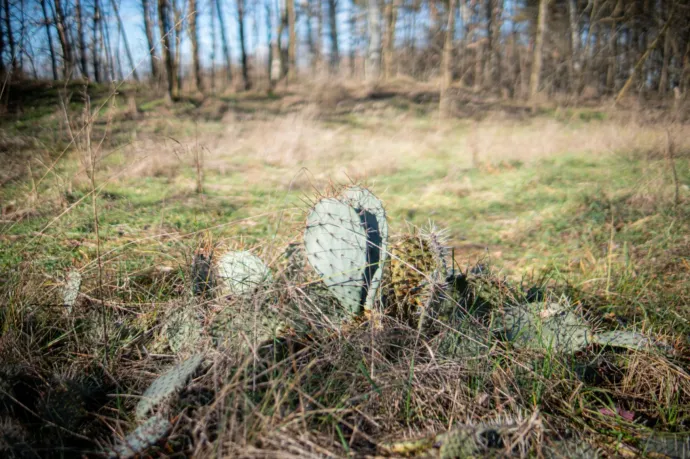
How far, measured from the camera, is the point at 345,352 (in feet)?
5.38

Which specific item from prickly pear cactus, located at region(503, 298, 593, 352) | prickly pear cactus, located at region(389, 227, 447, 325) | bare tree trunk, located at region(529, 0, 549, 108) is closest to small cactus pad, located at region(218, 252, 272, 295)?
prickly pear cactus, located at region(389, 227, 447, 325)

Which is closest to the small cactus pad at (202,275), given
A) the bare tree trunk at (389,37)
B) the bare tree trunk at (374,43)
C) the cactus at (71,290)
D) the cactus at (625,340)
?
the cactus at (71,290)

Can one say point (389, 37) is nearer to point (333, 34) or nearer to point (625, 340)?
point (333, 34)

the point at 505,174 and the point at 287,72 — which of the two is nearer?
the point at 505,174

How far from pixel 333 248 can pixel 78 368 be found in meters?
1.13

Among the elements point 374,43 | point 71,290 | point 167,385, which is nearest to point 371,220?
point 167,385

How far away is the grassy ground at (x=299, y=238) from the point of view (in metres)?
1.47

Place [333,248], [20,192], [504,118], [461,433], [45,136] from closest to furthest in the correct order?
[461,433]
[333,248]
[20,192]
[45,136]
[504,118]

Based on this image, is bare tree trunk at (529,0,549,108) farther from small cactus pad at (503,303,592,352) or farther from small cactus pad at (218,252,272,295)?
small cactus pad at (218,252,272,295)

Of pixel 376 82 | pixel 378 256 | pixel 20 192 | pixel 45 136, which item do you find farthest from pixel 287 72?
pixel 378 256

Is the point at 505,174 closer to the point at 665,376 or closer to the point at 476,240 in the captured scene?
the point at 476,240

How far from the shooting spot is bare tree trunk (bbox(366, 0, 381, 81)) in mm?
19938

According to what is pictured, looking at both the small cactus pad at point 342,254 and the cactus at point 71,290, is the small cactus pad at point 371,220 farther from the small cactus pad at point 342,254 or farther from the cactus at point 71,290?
the cactus at point 71,290

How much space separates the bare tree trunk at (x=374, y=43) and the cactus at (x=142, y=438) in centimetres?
2020
